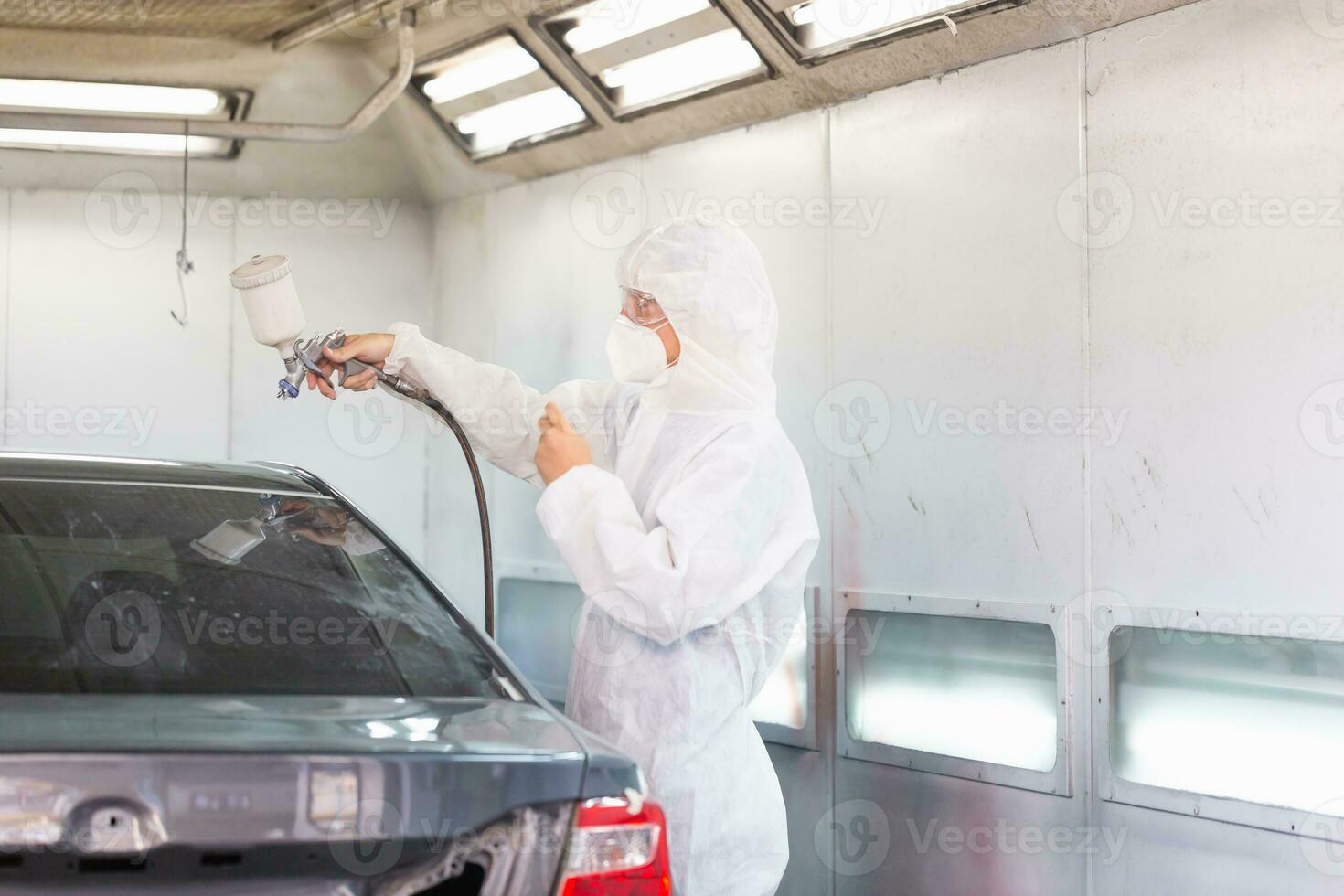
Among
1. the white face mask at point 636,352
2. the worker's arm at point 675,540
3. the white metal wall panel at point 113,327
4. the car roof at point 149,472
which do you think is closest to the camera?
the car roof at point 149,472

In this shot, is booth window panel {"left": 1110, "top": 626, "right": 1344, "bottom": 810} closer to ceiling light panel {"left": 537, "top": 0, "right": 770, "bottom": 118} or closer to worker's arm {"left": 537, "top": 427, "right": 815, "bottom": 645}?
worker's arm {"left": 537, "top": 427, "right": 815, "bottom": 645}

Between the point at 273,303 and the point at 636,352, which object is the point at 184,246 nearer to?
the point at 273,303

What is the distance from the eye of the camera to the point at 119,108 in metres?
3.98

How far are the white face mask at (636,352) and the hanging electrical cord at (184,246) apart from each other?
2.19 metres

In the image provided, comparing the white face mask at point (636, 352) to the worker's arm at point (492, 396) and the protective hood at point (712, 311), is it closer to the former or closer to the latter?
the protective hood at point (712, 311)

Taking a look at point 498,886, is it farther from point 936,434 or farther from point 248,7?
point 248,7

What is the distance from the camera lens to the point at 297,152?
14.2 feet

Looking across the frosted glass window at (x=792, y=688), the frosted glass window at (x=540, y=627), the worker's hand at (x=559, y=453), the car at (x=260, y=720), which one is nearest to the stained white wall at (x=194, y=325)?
the frosted glass window at (x=540, y=627)

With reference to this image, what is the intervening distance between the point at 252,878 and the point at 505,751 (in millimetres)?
270

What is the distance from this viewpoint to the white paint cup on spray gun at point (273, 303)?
8.31 ft

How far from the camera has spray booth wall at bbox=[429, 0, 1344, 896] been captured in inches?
91.0

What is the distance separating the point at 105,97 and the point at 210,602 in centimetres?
272

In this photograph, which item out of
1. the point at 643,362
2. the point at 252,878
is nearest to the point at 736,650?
the point at 643,362

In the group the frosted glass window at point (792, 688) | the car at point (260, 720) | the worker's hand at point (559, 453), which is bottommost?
the frosted glass window at point (792, 688)
